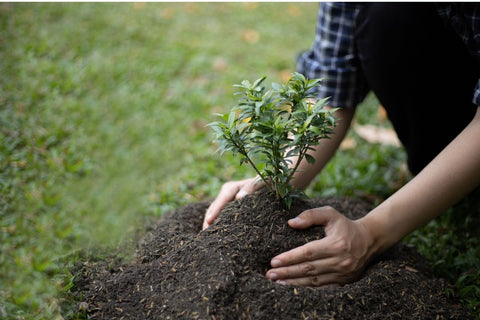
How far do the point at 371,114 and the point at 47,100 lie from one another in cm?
306

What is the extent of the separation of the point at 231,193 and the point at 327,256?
2.00ft

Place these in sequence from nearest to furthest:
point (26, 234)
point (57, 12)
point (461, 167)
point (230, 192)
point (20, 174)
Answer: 1. point (461, 167)
2. point (230, 192)
3. point (26, 234)
4. point (20, 174)
5. point (57, 12)

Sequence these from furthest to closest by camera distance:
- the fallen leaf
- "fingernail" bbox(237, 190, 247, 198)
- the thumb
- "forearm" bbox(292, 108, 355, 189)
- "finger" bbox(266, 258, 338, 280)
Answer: the fallen leaf, "forearm" bbox(292, 108, 355, 189), "fingernail" bbox(237, 190, 247, 198), the thumb, "finger" bbox(266, 258, 338, 280)

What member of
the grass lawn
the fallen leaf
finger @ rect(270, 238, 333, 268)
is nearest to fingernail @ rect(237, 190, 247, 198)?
finger @ rect(270, 238, 333, 268)

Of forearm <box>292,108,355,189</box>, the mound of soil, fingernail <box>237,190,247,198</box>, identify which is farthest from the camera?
forearm <box>292,108,355,189</box>

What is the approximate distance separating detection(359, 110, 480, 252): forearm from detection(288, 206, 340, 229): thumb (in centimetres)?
15

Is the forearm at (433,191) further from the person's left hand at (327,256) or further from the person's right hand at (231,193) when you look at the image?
the person's right hand at (231,193)

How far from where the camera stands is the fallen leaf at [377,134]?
3.90m

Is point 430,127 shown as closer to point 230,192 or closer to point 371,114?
point 230,192

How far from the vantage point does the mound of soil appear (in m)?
1.72

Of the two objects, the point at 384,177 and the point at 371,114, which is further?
the point at 371,114

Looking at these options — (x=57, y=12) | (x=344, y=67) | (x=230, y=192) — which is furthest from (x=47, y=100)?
(x=344, y=67)

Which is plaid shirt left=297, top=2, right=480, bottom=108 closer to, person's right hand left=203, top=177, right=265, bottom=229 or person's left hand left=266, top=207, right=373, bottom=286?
person's right hand left=203, top=177, right=265, bottom=229

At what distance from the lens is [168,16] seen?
18.7ft
